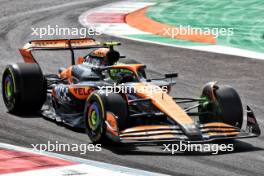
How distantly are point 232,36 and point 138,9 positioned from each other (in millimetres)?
6985

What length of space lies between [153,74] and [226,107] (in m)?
6.77

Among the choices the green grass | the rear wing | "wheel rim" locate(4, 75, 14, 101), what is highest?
the rear wing

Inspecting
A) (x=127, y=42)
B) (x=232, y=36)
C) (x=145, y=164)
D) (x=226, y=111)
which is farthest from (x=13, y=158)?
(x=232, y=36)

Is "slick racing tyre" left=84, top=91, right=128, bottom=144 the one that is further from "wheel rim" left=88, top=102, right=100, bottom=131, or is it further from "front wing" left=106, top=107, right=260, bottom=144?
"front wing" left=106, top=107, right=260, bottom=144

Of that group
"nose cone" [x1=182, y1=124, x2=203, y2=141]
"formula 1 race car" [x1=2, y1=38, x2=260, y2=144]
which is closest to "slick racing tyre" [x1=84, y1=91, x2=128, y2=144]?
"formula 1 race car" [x1=2, y1=38, x2=260, y2=144]

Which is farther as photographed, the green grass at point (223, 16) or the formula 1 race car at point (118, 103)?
the green grass at point (223, 16)

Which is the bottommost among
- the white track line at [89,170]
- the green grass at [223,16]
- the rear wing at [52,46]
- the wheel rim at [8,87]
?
the green grass at [223,16]

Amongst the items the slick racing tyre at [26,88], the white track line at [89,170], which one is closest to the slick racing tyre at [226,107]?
the white track line at [89,170]

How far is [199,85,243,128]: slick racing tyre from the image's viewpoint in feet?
43.6

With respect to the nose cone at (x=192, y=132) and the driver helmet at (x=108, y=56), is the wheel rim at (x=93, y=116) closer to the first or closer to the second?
the nose cone at (x=192, y=132)

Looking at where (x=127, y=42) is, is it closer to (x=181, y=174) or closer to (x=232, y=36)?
(x=232, y=36)

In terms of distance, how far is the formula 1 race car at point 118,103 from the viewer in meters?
12.4

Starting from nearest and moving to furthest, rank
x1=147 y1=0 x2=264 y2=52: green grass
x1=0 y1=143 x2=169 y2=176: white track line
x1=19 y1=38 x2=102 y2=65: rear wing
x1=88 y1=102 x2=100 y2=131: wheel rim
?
x1=0 y1=143 x2=169 y2=176: white track line < x1=88 y1=102 x2=100 y2=131: wheel rim < x1=19 y1=38 x2=102 y2=65: rear wing < x1=147 y1=0 x2=264 y2=52: green grass

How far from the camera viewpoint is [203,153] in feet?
40.4
